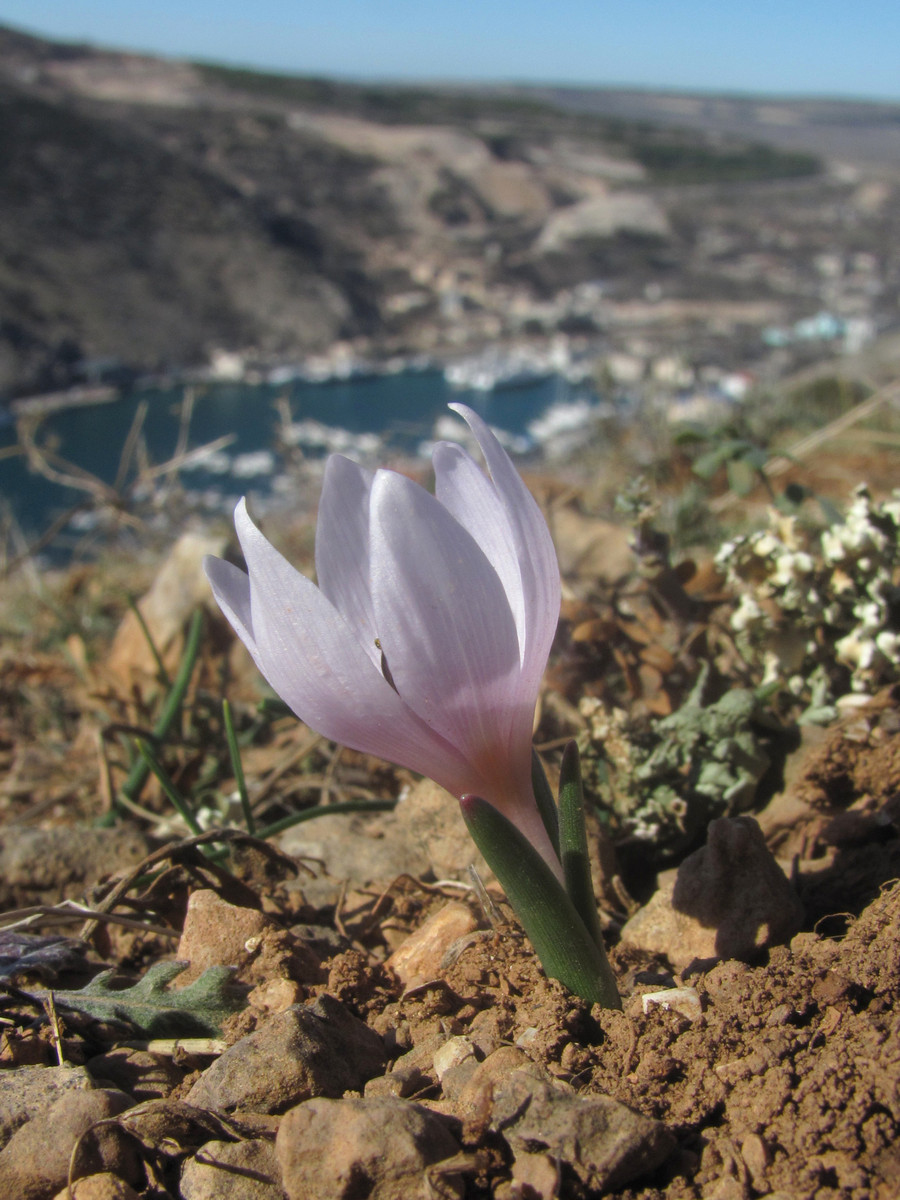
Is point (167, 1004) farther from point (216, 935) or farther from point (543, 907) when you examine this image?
point (543, 907)

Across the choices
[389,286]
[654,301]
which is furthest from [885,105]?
[389,286]

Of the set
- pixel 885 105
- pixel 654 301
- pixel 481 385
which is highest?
pixel 885 105

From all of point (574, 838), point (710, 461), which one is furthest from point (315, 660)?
point (710, 461)

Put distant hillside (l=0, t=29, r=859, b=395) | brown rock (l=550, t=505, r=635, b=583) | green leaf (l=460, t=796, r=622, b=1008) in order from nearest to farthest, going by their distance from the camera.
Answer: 1. green leaf (l=460, t=796, r=622, b=1008)
2. brown rock (l=550, t=505, r=635, b=583)
3. distant hillside (l=0, t=29, r=859, b=395)

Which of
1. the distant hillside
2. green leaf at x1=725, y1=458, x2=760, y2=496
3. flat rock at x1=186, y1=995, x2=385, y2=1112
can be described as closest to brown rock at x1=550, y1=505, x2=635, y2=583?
green leaf at x1=725, y1=458, x2=760, y2=496

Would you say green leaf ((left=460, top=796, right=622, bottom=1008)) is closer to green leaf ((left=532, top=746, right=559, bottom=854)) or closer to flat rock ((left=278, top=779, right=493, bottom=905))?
green leaf ((left=532, top=746, right=559, bottom=854))

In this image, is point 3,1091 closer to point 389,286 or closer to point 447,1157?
point 447,1157
